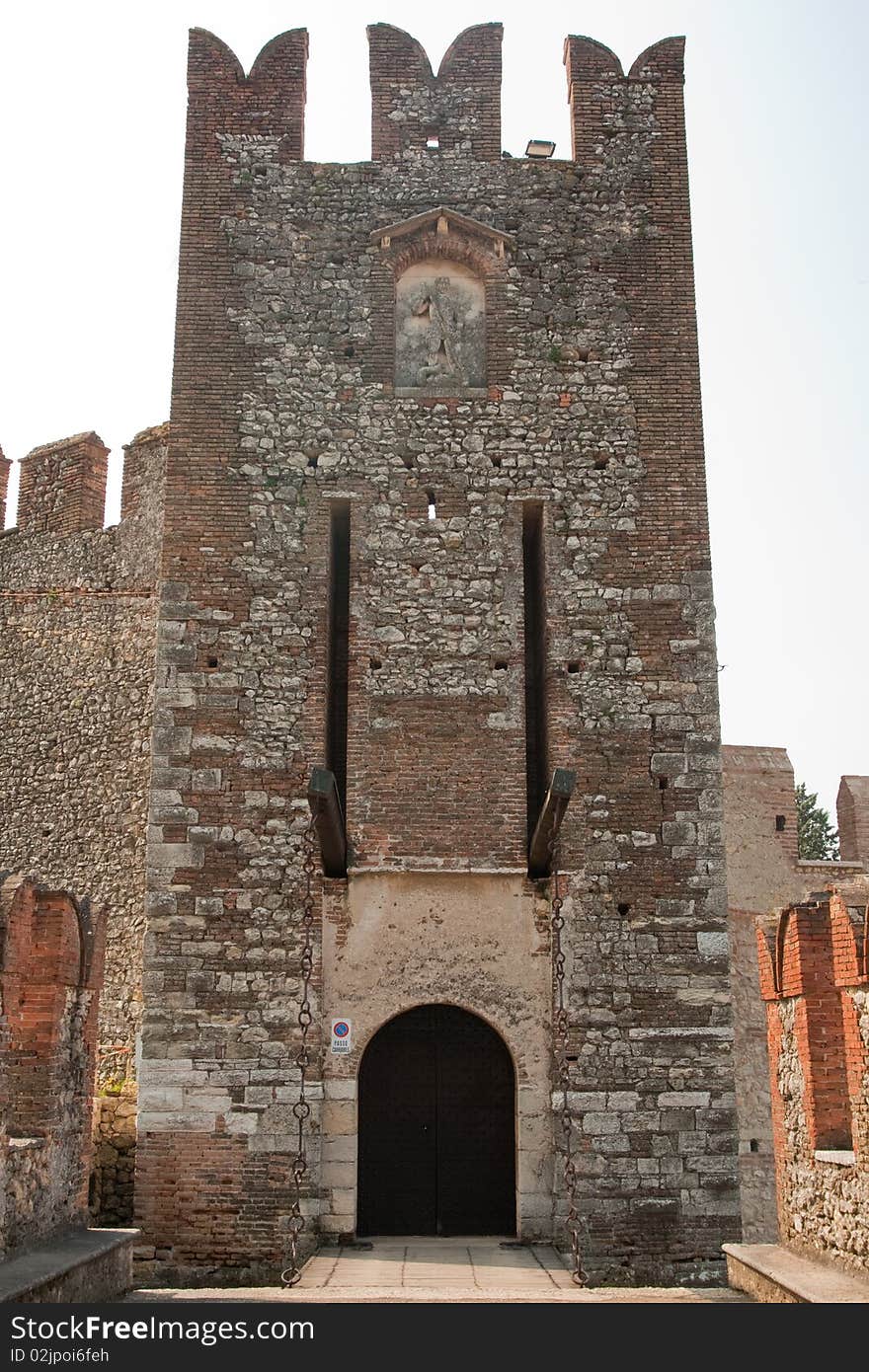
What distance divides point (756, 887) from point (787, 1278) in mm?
10581

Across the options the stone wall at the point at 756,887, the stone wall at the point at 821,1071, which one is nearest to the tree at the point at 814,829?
the stone wall at the point at 756,887

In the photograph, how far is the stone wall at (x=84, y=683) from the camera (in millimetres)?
17859

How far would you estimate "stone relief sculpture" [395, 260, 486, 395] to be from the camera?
12883mm

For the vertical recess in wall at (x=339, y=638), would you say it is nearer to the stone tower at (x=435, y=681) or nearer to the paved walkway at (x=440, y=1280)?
the stone tower at (x=435, y=681)

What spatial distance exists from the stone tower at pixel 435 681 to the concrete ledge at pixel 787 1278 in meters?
1.72

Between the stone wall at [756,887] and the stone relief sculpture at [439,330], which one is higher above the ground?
the stone relief sculpture at [439,330]

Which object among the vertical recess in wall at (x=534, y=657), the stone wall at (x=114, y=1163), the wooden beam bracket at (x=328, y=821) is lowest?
the stone wall at (x=114, y=1163)

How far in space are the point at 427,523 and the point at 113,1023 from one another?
8.34m

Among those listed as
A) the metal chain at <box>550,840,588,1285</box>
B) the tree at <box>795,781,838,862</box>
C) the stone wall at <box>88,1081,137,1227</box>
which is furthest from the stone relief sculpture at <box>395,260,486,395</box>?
the tree at <box>795,781,838,862</box>

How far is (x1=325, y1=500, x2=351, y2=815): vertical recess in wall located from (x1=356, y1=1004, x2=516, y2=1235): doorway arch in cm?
235

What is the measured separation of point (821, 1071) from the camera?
8.59 m
